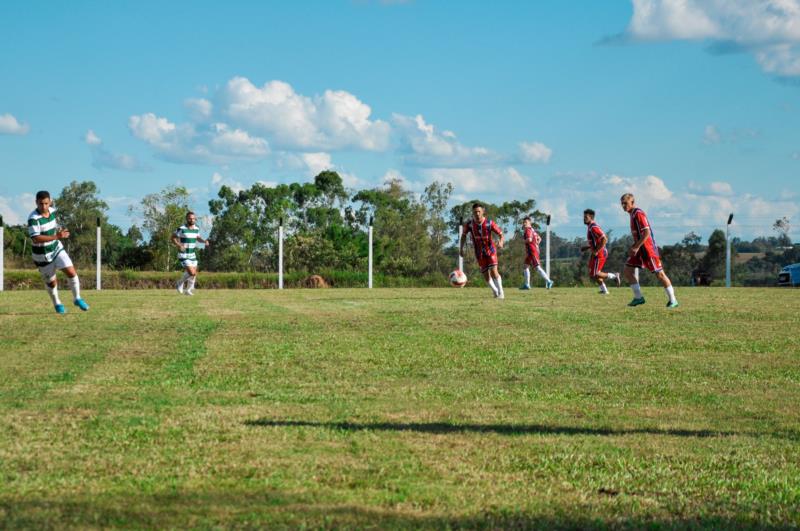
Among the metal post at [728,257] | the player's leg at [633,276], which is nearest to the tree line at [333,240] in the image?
the metal post at [728,257]

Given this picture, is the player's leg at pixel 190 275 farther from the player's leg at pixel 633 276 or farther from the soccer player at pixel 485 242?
the player's leg at pixel 633 276

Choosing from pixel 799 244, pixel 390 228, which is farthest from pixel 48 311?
pixel 390 228

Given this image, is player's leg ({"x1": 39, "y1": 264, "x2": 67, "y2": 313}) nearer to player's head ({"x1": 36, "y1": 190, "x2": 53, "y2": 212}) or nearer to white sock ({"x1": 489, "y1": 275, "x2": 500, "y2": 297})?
player's head ({"x1": 36, "y1": 190, "x2": 53, "y2": 212})

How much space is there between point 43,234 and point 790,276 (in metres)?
28.8

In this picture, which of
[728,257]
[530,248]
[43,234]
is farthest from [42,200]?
[728,257]

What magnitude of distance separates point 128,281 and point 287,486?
31.9 meters

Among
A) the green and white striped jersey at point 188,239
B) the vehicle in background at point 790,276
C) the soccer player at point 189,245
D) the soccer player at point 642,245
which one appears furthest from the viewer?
the vehicle in background at point 790,276

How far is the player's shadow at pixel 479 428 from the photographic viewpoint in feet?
19.9

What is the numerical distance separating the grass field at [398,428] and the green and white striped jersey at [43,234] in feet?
10.8

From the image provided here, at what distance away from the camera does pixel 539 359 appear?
1017cm

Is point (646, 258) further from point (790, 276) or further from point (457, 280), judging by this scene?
point (790, 276)

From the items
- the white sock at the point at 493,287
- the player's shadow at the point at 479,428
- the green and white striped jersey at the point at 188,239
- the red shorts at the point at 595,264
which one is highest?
the green and white striped jersey at the point at 188,239

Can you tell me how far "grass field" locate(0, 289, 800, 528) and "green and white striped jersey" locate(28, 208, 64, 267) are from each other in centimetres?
328

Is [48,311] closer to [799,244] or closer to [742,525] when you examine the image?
[742,525]
